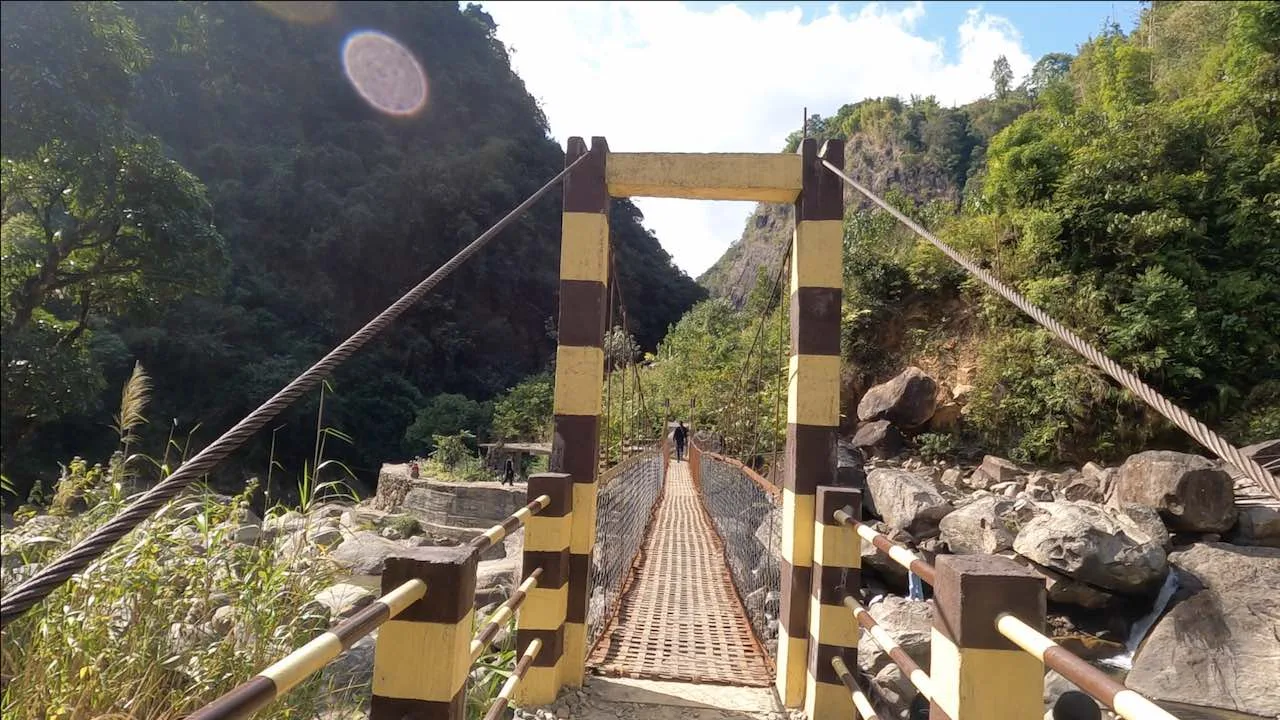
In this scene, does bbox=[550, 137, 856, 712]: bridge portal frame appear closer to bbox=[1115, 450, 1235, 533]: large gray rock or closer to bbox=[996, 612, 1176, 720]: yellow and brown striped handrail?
bbox=[996, 612, 1176, 720]: yellow and brown striped handrail

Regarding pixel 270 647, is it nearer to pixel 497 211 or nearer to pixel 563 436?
pixel 563 436

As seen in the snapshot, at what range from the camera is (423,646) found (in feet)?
3.45

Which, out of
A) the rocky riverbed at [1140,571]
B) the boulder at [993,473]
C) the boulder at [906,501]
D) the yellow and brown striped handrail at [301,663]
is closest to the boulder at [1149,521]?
the rocky riverbed at [1140,571]

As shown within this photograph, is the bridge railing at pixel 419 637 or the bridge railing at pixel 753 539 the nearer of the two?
the bridge railing at pixel 419 637

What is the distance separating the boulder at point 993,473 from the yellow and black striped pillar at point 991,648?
7582mm

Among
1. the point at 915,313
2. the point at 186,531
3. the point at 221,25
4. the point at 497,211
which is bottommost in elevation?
the point at 186,531

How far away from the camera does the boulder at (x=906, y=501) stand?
20.8 ft

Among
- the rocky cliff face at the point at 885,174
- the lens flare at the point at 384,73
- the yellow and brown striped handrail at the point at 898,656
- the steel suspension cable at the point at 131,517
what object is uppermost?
the lens flare at the point at 384,73

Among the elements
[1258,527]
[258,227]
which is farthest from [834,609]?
[258,227]

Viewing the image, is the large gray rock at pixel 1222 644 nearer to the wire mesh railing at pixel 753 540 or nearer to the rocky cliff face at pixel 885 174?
the wire mesh railing at pixel 753 540

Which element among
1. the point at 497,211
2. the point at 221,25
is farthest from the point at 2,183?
the point at 221,25

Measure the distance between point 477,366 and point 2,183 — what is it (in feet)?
62.9

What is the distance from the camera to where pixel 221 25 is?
2819cm

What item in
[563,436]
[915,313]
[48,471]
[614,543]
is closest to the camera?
[563,436]
